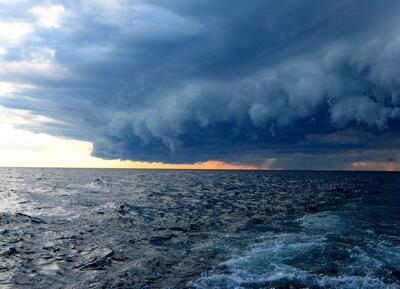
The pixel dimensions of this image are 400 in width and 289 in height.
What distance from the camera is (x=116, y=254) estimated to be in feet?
72.9

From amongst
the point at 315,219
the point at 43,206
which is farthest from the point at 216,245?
the point at 43,206

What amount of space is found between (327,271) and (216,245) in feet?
27.0

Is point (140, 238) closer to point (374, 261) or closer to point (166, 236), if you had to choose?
point (166, 236)

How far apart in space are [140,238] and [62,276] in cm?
982

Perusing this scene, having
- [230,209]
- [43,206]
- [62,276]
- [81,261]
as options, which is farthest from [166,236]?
[43,206]

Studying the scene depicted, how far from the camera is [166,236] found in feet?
91.4

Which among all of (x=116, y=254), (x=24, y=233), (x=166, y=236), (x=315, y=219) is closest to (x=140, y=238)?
(x=166, y=236)

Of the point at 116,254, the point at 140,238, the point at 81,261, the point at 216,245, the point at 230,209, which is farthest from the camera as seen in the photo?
the point at 230,209

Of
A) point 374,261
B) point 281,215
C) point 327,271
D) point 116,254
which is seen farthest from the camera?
point 281,215

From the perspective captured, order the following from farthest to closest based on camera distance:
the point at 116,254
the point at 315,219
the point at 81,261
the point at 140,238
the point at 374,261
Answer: the point at 315,219 → the point at 140,238 → the point at 116,254 → the point at 81,261 → the point at 374,261

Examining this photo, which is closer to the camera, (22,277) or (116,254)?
(22,277)

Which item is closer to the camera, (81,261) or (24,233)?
(81,261)

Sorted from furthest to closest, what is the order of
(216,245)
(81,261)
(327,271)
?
(216,245) → (81,261) → (327,271)

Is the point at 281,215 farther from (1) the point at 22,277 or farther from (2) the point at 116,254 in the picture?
(1) the point at 22,277
